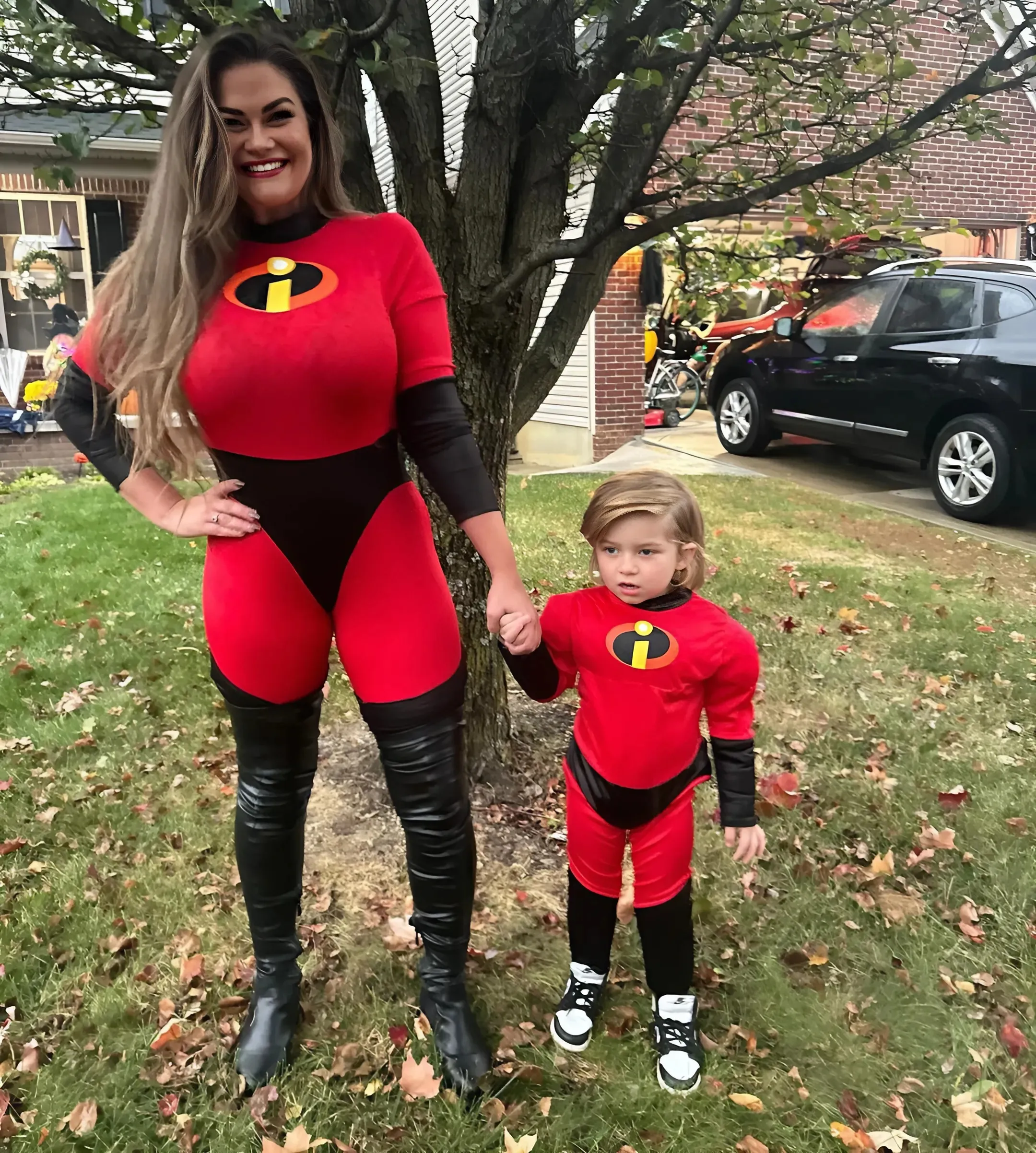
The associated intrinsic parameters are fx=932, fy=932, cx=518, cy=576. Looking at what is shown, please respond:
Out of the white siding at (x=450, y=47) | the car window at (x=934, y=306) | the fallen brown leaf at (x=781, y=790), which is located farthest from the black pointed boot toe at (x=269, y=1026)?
the white siding at (x=450, y=47)

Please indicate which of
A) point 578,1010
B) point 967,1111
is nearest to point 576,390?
point 578,1010

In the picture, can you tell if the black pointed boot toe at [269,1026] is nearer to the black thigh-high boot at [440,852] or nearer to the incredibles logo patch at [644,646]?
the black thigh-high boot at [440,852]

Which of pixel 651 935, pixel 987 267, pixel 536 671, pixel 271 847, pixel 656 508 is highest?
pixel 987 267

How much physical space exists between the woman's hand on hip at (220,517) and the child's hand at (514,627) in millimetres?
532

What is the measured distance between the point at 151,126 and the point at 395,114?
653mm

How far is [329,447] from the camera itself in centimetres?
184

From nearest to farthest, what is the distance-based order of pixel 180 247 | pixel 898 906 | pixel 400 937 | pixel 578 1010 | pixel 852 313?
1. pixel 180 247
2. pixel 578 1010
3. pixel 400 937
4. pixel 898 906
5. pixel 852 313

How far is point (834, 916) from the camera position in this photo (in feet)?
9.29

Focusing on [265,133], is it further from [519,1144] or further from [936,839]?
[936,839]

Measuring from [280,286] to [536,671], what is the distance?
94 cm

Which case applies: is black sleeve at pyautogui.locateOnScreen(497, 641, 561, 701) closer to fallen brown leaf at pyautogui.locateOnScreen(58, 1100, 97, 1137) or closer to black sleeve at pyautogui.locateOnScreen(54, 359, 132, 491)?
black sleeve at pyautogui.locateOnScreen(54, 359, 132, 491)

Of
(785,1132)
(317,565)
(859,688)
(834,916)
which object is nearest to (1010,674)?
(859,688)

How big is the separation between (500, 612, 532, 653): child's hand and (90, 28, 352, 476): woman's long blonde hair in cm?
74

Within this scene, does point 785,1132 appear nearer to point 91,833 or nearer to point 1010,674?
point 91,833
